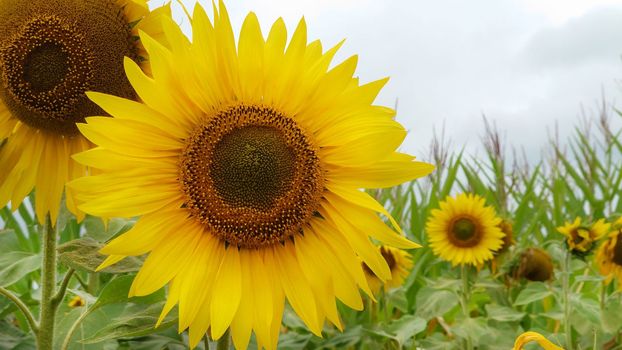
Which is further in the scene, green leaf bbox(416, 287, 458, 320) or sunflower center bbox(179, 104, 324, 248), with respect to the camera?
green leaf bbox(416, 287, 458, 320)

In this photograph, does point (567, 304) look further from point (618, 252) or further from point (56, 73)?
point (56, 73)

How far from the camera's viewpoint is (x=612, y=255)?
282 centimetres

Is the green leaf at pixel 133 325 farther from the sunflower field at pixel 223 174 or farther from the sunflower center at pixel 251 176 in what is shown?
the sunflower center at pixel 251 176

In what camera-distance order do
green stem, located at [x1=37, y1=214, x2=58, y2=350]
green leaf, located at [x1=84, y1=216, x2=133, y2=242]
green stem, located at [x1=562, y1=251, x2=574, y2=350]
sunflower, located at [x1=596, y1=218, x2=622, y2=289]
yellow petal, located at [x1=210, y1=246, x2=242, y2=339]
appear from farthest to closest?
sunflower, located at [x1=596, y1=218, x2=622, y2=289]
green stem, located at [x1=562, y1=251, x2=574, y2=350]
green leaf, located at [x1=84, y1=216, x2=133, y2=242]
green stem, located at [x1=37, y1=214, x2=58, y2=350]
yellow petal, located at [x1=210, y1=246, x2=242, y2=339]

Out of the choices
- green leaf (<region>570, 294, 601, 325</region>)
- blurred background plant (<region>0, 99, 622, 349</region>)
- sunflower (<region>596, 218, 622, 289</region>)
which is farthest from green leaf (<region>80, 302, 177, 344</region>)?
sunflower (<region>596, 218, 622, 289</region>)

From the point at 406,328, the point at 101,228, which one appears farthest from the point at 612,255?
the point at 101,228

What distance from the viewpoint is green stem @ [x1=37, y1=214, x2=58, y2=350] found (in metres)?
1.39

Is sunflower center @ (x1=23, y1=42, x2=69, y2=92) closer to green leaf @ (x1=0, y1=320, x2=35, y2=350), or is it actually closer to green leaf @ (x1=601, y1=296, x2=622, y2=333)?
green leaf @ (x1=0, y1=320, x2=35, y2=350)

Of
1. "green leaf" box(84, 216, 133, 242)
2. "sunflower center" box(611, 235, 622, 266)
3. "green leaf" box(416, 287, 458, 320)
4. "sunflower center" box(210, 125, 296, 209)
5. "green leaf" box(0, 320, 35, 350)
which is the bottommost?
"green leaf" box(0, 320, 35, 350)

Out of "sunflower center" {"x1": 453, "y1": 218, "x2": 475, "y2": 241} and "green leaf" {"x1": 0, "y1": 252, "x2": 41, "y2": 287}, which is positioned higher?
"sunflower center" {"x1": 453, "y1": 218, "x2": 475, "y2": 241}

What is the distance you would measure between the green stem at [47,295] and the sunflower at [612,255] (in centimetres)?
216

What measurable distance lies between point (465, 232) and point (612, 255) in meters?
0.61

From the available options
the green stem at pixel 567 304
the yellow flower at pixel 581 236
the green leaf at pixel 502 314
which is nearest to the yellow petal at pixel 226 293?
the green stem at pixel 567 304

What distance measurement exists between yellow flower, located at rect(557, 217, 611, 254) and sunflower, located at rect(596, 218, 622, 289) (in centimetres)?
8
